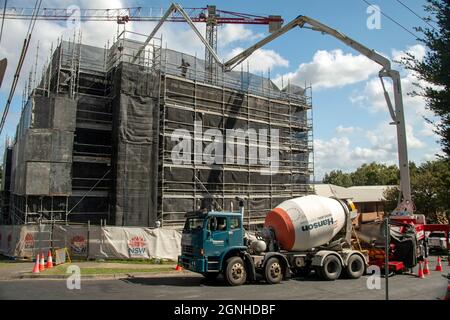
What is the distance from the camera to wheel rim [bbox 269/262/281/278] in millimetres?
14484

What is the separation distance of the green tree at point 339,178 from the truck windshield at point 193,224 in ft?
319

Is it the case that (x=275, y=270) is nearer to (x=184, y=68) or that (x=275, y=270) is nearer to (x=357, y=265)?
(x=357, y=265)

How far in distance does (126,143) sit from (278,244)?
10.7 metres

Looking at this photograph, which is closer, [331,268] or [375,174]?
[331,268]

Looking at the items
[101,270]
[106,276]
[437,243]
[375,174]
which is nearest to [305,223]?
[106,276]

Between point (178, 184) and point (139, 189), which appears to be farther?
point (178, 184)

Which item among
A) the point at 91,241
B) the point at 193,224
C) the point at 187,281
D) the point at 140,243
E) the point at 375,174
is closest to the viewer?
the point at 193,224

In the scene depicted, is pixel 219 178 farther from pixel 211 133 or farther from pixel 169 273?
pixel 169 273

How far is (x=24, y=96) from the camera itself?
2745 centimetres

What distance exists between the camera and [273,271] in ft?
47.6
